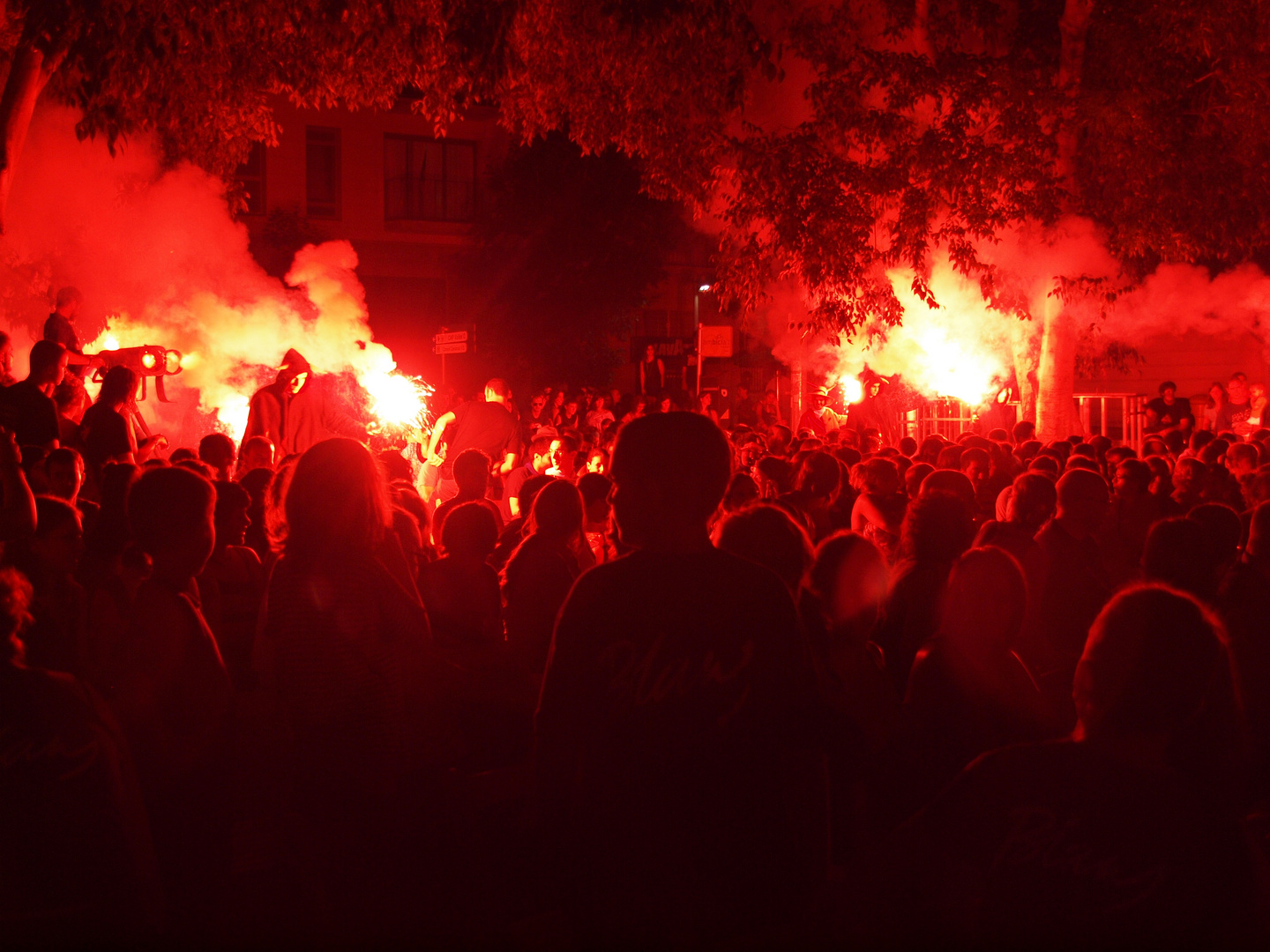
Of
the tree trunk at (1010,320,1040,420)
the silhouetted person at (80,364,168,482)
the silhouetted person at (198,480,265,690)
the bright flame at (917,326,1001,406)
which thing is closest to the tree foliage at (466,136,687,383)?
the bright flame at (917,326,1001,406)

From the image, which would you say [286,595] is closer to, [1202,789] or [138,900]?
[138,900]

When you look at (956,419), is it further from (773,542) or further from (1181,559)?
(773,542)

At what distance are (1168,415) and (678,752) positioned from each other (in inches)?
581

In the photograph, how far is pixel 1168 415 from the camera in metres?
15.2

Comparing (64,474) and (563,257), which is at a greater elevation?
(563,257)

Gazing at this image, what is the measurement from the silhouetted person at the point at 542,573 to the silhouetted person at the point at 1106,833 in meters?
2.66

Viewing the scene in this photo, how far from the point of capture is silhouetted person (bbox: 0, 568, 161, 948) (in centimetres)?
247

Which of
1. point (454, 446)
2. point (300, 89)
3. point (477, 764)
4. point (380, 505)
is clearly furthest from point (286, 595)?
point (300, 89)

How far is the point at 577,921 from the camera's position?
2197 mm

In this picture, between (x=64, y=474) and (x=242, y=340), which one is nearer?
(x=64, y=474)

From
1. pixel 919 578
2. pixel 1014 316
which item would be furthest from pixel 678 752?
pixel 1014 316

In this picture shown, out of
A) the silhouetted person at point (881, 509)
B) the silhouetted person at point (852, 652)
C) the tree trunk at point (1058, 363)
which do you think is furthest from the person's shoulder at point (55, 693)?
the tree trunk at point (1058, 363)

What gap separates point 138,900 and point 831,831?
1718 millimetres

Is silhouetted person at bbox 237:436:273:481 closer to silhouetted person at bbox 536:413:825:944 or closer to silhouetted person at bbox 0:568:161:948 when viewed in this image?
silhouetted person at bbox 0:568:161:948
